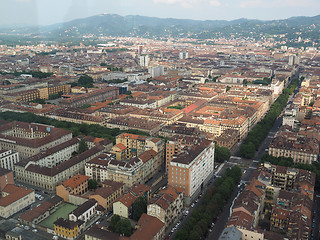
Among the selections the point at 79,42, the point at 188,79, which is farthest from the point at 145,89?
the point at 79,42

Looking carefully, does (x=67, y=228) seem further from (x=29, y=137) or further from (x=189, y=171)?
(x=29, y=137)

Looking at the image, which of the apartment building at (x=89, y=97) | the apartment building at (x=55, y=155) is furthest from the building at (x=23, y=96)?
the apartment building at (x=55, y=155)

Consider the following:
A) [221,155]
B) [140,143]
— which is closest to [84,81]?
[140,143]

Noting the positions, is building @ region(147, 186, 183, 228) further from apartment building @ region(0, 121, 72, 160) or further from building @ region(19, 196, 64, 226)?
apartment building @ region(0, 121, 72, 160)

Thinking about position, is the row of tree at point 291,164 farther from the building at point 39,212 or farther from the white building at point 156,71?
the white building at point 156,71

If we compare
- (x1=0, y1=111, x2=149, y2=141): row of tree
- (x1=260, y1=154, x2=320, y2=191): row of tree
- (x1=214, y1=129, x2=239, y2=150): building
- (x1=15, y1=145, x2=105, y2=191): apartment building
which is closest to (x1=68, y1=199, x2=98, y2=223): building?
(x1=15, y1=145, x2=105, y2=191): apartment building
